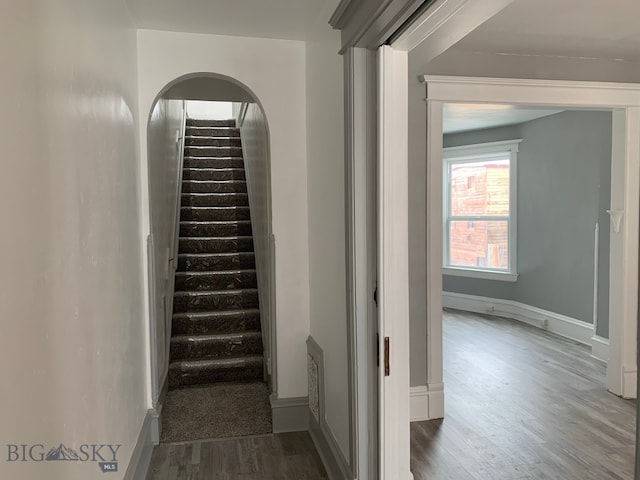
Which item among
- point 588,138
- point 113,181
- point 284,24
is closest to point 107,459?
point 113,181

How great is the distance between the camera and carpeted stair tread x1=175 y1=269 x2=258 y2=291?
488cm

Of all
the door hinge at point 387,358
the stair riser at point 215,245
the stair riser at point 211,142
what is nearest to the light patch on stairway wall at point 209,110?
the stair riser at point 211,142

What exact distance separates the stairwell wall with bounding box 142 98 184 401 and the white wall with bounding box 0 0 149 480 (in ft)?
2.69

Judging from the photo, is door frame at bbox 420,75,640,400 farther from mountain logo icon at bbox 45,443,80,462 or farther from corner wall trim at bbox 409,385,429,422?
mountain logo icon at bbox 45,443,80,462

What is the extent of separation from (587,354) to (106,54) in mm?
4907

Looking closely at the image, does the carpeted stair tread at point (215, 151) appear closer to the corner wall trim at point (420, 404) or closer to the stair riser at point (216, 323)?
the stair riser at point (216, 323)

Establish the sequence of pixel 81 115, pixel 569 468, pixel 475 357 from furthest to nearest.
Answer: pixel 475 357
pixel 569 468
pixel 81 115

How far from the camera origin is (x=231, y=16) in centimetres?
275

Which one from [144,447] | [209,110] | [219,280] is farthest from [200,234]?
[209,110]

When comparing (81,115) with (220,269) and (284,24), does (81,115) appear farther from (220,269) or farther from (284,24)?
(220,269)

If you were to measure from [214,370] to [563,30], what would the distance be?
3.47 meters

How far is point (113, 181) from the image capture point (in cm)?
218

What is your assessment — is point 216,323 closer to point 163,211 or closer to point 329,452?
point 163,211

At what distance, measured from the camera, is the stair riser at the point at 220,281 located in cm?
488
